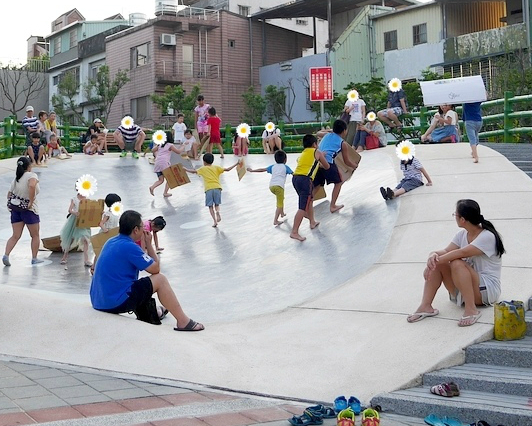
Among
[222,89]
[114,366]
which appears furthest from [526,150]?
[222,89]

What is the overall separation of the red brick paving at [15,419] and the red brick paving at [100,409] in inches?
14.1

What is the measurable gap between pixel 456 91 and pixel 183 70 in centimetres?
2901

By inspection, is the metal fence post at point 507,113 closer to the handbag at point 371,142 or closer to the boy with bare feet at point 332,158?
the handbag at point 371,142

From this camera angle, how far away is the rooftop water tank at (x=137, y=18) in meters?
44.0

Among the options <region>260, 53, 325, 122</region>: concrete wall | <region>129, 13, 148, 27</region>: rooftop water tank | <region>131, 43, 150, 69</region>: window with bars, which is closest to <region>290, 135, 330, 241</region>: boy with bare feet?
<region>260, 53, 325, 122</region>: concrete wall

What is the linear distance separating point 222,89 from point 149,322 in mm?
35070

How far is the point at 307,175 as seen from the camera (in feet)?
39.9

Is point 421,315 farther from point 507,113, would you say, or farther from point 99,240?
point 507,113

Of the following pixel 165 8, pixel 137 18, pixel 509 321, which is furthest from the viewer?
pixel 137 18

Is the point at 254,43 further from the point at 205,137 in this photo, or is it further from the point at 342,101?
the point at 205,137

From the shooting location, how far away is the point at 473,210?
22.0 feet

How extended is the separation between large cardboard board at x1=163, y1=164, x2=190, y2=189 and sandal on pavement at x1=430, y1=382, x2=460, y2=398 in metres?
11.1

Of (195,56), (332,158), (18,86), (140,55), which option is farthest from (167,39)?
(332,158)

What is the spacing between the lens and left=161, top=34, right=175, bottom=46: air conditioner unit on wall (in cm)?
3959
